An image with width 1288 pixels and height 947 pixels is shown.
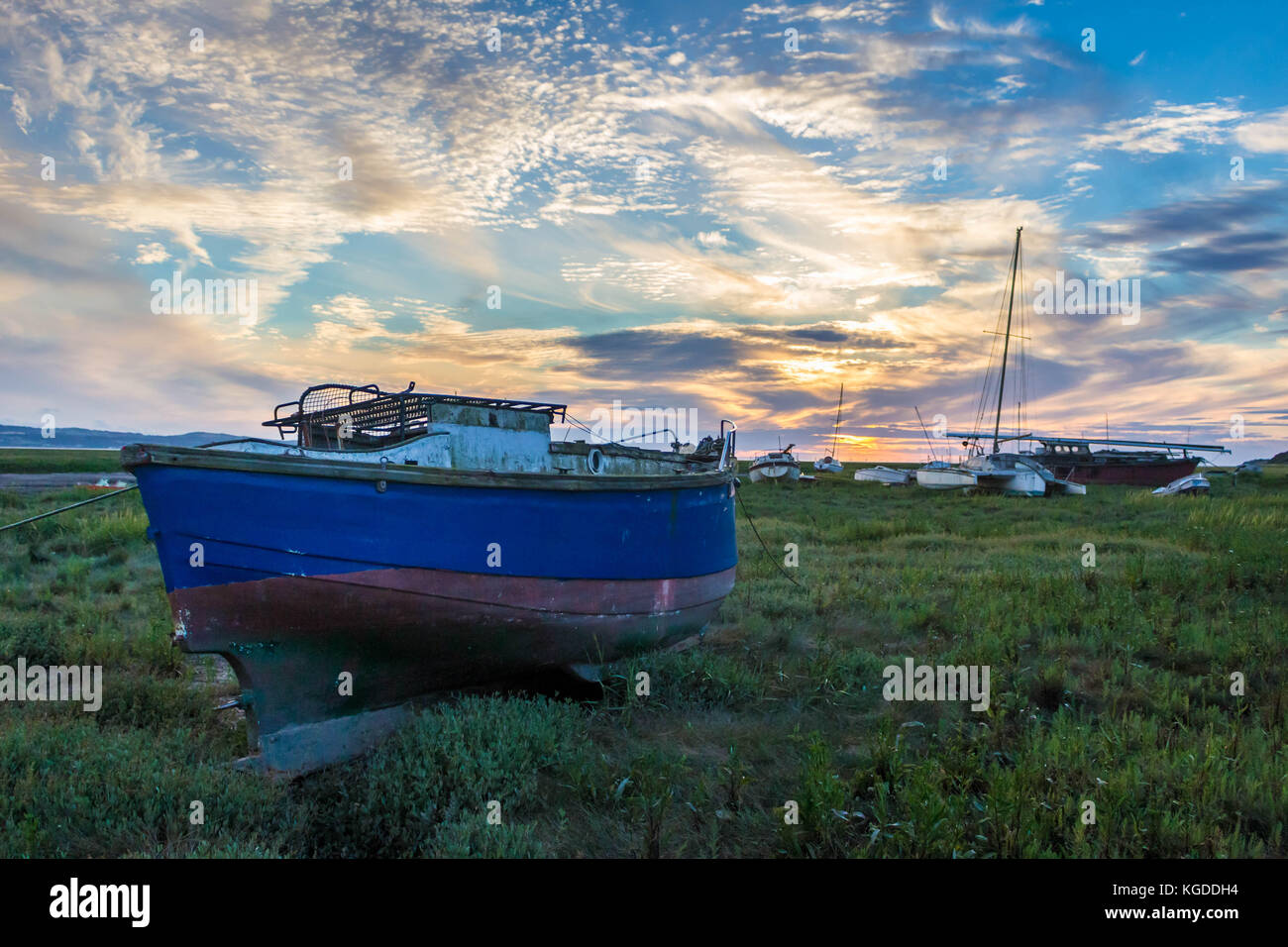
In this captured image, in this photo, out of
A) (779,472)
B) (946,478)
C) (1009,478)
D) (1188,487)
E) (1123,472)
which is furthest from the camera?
(779,472)

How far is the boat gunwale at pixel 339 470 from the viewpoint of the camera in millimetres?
5473

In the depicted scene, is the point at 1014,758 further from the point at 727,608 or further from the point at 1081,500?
the point at 1081,500

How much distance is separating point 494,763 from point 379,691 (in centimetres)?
152

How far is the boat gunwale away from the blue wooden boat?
1 centimetres

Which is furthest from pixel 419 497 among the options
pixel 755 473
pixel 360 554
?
pixel 755 473


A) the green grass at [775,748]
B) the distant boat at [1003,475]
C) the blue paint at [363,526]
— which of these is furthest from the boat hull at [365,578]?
the distant boat at [1003,475]

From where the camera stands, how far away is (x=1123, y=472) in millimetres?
43969

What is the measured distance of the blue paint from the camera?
→ 18.5 feet

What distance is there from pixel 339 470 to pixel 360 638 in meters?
1.39

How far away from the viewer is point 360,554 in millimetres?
5977

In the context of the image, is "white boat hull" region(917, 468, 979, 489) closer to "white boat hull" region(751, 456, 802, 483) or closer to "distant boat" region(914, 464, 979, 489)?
"distant boat" region(914, 464, 979, 489)

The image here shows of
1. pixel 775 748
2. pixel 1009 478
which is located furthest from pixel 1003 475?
pixel 775 748

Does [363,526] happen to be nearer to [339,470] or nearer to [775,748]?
[339,470]
